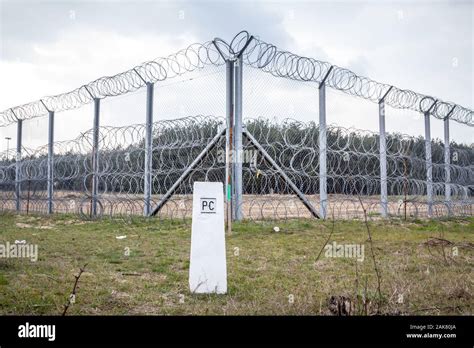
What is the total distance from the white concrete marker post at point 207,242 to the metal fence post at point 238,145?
4.71m

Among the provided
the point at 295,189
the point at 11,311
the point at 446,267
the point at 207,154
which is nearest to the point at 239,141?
the point at 207,154

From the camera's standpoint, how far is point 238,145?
879 cm

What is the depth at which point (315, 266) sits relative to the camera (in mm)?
4973

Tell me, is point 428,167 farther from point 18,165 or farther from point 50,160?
point 18,165

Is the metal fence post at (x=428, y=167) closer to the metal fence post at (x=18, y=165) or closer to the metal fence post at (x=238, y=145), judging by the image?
the metal fence post at (x=238, y=145)

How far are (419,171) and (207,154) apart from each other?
5413 mm

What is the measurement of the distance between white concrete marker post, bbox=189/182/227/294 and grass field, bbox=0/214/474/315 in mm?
130

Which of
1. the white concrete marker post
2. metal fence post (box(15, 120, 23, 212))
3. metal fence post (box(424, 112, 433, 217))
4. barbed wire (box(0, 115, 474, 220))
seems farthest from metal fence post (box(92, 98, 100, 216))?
metal fence post (box(424, 112, 433, 217))

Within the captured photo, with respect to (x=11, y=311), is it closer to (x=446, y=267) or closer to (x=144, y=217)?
(x=446, y=267)

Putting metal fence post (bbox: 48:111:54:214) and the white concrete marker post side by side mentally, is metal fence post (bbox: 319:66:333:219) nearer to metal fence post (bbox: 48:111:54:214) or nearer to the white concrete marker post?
the white concrete marker post

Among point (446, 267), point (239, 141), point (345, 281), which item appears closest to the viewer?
point (345, 281)

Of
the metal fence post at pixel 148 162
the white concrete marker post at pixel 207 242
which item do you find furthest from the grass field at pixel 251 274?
the metal fence post at pixel 148 162

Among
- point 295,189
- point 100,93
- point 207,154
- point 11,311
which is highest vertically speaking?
point 100,93
